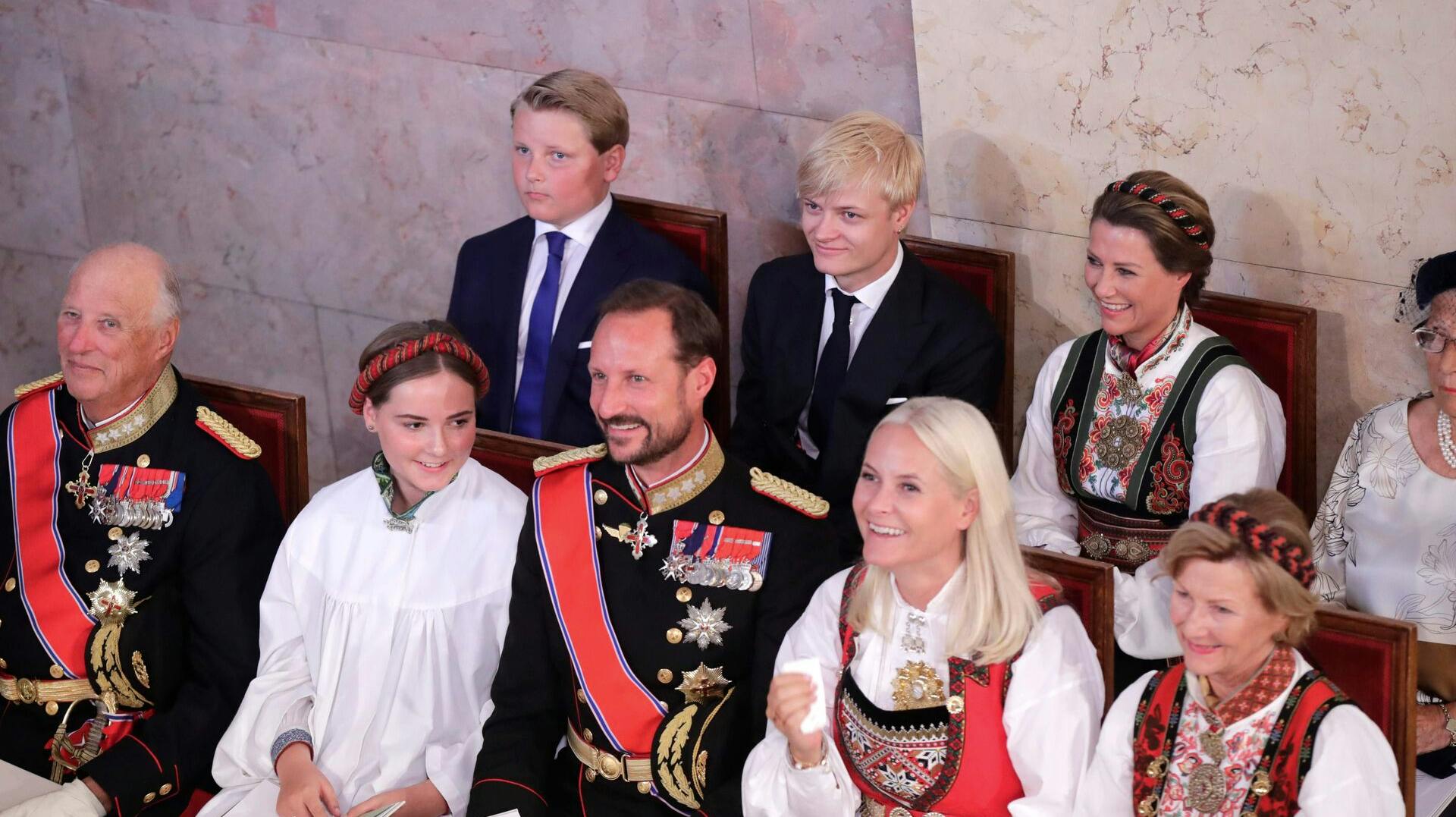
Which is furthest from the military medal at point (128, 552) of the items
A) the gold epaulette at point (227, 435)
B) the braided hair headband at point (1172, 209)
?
the braided hair headband at point (1172, 209)

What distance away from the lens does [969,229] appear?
4082 millimetres

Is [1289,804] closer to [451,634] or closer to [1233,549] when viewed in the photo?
[1233,549]

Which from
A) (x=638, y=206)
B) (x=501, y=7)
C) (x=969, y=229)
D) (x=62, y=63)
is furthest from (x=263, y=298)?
(x=969, y=229)

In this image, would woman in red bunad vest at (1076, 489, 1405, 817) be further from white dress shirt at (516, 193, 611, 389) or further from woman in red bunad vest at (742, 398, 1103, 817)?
white dress shirt at (516, 193, 611, 389)

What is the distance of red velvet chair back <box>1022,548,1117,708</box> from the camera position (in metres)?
2.77

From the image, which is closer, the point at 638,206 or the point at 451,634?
the point at 451,634

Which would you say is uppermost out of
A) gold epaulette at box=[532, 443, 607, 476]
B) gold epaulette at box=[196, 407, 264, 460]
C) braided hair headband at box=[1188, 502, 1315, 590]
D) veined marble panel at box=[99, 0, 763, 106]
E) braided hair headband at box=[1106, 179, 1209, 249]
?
veined marble panel at box=[99, 0, 763, 106]

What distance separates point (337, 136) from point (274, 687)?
248 cm

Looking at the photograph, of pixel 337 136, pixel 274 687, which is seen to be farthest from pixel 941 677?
pixel 337 136

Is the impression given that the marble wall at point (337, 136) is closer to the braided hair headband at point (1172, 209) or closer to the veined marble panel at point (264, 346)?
the veined marble panel at point (264, 346)

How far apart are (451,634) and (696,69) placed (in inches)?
76.3

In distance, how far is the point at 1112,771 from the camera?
8.46ft

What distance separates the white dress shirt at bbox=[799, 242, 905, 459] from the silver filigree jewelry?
121 centimetres

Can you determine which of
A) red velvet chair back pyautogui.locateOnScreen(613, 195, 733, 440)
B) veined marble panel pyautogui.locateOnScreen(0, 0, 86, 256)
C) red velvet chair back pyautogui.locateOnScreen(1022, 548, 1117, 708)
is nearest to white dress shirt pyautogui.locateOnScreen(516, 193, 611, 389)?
red velvet chair back pyautogui.locateOnScreen(613, 195, 733, 440)
